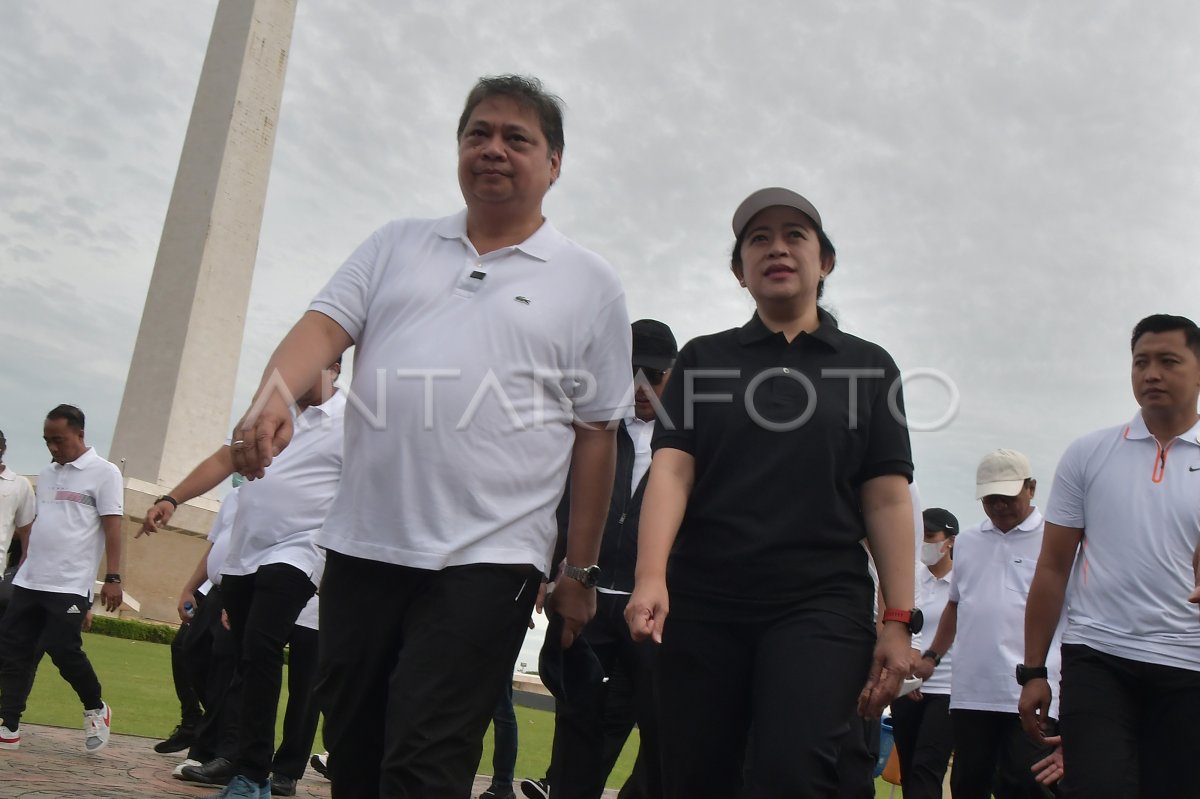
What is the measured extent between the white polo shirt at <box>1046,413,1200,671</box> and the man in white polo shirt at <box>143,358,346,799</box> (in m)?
3.00

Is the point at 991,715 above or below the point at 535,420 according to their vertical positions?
below

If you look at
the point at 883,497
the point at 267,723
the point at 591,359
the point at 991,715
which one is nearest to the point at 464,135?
the point at 591,359

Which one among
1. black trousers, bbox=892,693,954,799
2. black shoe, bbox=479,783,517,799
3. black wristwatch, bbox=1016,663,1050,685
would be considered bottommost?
black shoe, bbox=479,783,517,799

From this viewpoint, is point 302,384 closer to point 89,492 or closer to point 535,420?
point 535,420

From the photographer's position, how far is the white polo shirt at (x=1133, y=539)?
4.14 metres

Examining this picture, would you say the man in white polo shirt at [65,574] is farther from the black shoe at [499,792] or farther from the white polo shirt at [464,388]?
the white polo shirt at [464,388]

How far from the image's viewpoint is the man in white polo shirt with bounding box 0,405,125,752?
7.71 meters

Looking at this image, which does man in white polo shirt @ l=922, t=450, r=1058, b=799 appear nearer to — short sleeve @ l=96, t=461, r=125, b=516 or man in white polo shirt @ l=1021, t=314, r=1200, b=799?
Result: man in white polo shirt @ l=1021, t=314, r=1200, b=799

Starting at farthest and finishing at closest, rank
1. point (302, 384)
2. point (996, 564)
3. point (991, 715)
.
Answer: point (996, 564), point (991, 715), point (302, 384)

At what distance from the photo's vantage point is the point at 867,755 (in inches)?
133

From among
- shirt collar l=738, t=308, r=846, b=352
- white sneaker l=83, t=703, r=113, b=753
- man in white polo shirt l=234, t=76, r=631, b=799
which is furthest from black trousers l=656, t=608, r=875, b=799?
white sneaker l=83, t=703, r=113, b=753

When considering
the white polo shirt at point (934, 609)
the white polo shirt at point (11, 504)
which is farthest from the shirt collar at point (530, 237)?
the white polo shirt at point (11, 504)

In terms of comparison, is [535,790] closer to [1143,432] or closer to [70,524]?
[70,524]

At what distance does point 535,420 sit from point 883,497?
94 cm
